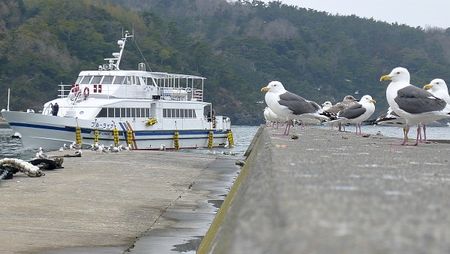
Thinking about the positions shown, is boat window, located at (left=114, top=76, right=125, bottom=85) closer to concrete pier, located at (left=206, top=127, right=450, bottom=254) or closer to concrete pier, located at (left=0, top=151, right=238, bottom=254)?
concrete pier, located at (left=0, top=151, right=238, bottom=254)

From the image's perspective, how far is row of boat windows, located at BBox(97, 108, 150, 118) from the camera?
29922 mm

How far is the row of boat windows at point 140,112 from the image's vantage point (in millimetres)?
29953

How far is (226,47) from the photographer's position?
129125 mm

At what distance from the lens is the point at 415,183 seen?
10.1ft

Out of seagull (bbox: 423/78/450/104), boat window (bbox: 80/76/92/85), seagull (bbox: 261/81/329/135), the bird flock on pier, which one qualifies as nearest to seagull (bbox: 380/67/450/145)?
the bird flock on pier

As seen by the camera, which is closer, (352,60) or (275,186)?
(275,186)

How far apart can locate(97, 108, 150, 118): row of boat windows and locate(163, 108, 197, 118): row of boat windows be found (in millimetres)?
1393

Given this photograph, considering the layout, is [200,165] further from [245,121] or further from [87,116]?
[245,121]

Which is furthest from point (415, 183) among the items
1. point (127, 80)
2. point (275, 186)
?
point (127, 80)

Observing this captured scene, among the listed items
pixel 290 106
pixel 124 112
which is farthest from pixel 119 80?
pixel 290 106

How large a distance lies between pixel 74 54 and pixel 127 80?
53751mm

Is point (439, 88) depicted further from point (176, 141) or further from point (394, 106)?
point (176, 141)

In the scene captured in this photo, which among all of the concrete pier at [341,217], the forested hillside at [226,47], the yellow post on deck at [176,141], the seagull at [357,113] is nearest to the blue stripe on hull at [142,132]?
the yellow post on deck at [176,141]

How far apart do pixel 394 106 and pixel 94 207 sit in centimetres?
403
